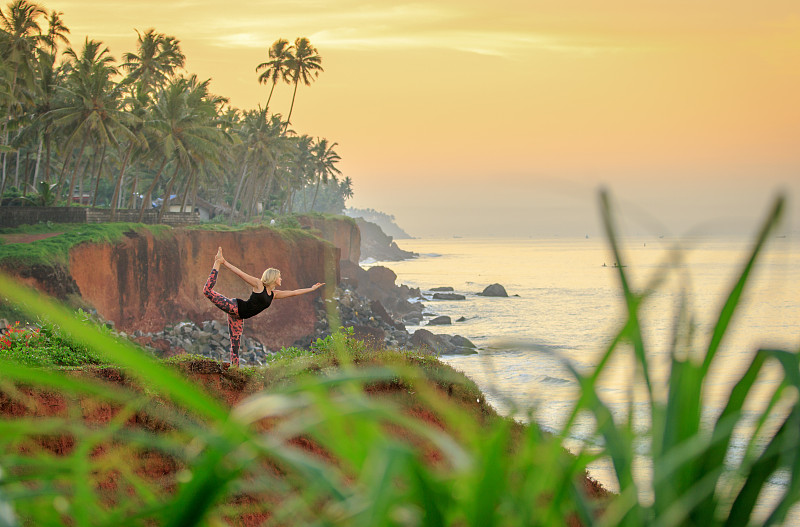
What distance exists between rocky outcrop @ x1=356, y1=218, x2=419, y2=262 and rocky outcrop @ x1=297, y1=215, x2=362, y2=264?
72.2m

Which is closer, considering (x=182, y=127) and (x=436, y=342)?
(x=436, y=342)

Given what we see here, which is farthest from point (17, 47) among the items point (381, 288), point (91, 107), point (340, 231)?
point (340, 231)

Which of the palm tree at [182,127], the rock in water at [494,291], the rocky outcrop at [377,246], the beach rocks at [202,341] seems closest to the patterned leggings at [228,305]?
the beach rocks at [202,341]

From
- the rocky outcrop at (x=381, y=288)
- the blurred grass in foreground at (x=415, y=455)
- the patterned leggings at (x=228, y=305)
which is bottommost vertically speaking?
the rocky outcrop at (x=381, y=288)

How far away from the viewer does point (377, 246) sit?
15825cm

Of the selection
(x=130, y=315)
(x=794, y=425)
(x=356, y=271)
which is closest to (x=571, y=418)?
(x=794, y=425)

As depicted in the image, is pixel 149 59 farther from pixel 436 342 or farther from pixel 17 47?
pixel 436 342

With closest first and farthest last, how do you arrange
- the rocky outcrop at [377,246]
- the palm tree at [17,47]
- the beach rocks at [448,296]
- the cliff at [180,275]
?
the cliff at [180,275] < the palm tree at [17,47] < the beach rocks at [448,296] < the rocky outcrop at [377,246]

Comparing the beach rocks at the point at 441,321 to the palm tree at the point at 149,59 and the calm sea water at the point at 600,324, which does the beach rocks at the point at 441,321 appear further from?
the palm tree at the point at 149,59

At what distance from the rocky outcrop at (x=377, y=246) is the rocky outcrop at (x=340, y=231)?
72.2 metres

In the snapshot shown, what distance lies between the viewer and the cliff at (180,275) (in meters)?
30.2

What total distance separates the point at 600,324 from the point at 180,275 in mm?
31284

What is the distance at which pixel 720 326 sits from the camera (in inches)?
34.5

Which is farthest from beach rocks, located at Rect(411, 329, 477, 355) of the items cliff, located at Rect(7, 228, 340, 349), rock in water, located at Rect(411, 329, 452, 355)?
cliff, located at Rect(7, 228, 340, 349)
